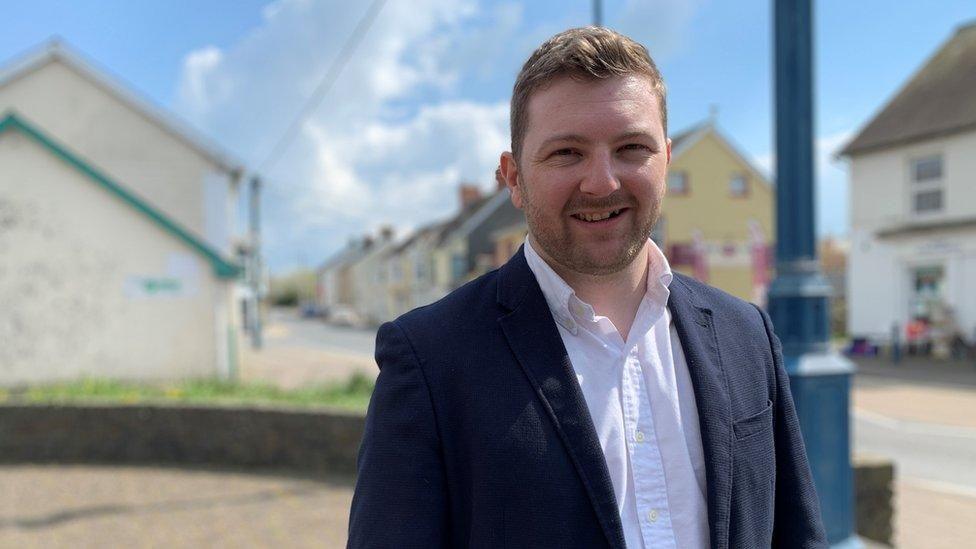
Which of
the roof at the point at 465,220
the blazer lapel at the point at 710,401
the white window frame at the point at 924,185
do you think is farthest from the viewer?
the roof at the point at 465,220

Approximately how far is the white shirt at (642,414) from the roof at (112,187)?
1163cm

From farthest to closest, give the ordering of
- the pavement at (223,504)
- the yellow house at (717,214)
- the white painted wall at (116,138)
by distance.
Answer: the yellow house at (717,214)
the white painted wall at (116,138)
the pavement at (223,504)

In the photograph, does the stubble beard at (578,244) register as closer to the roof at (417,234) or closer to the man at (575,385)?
the man at (575,385)

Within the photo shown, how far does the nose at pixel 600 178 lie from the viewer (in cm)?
147

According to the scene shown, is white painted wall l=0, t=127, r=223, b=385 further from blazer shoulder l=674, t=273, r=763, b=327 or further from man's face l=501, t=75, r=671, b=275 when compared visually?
man's face l=501, t=75, r=671, b=275

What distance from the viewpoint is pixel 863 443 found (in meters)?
9.95

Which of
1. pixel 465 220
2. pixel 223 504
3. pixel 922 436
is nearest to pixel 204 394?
pixel 223 504

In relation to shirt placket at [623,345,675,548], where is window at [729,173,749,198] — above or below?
above

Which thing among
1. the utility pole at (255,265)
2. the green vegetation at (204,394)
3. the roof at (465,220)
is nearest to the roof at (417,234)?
the roof at (465,220)

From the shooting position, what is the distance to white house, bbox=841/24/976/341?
18.8 meters

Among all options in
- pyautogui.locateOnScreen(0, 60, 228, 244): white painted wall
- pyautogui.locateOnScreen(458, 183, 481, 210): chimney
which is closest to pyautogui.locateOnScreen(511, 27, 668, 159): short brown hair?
pyautogui.locateOnScreen(0, 60, 228, 244): white painted wall

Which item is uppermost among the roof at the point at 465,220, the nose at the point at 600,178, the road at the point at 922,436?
the roof at the point at 465,220

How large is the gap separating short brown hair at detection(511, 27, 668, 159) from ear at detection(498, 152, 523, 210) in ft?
0.30

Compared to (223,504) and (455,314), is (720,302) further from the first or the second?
(223,504)
